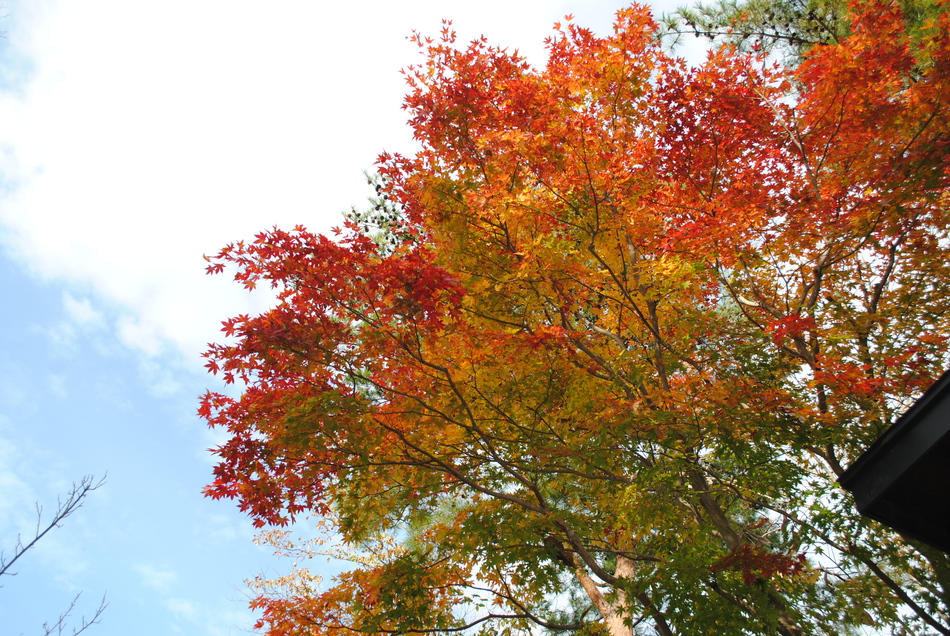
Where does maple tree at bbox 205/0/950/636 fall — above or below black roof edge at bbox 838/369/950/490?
above

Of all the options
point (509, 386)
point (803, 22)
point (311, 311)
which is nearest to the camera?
point (311, 311)

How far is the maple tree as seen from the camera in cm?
480

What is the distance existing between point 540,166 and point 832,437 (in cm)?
352

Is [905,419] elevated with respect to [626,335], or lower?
lower

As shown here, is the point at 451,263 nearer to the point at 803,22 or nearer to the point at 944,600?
the point at 944,600

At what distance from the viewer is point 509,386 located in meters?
5.92

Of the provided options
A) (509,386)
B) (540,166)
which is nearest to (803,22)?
(540,166)

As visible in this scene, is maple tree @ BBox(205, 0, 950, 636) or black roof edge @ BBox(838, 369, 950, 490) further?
maple tree @ BBox(205, 0, 950, 636)

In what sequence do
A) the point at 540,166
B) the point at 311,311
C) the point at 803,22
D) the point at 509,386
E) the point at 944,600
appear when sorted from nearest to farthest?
the point at 944,600 < the point at 311,311 < the point at 540,166 < the point at 509,386 < the point at 803,22

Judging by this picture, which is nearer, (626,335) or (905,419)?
(905,419)

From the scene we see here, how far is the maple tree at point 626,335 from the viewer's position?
480cm

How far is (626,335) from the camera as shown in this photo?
675 centimetres

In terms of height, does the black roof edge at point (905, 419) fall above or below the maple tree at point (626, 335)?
below

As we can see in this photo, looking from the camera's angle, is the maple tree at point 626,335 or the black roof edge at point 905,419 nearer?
the black roof edge at point 905,419
